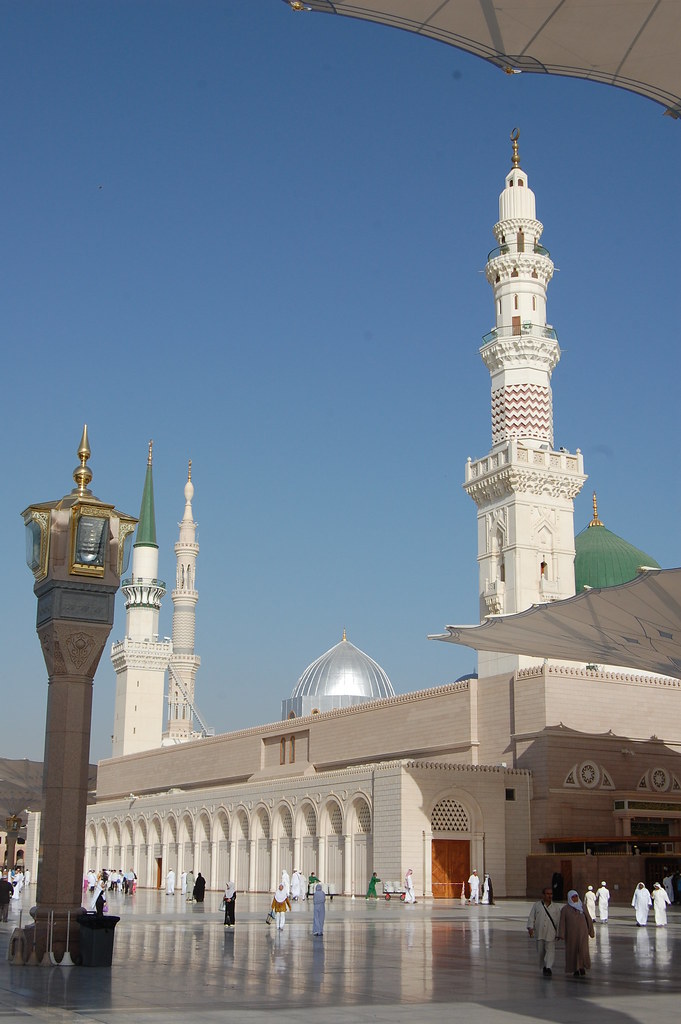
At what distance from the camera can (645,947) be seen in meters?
15.8

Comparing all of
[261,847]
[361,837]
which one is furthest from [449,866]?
[261,847]

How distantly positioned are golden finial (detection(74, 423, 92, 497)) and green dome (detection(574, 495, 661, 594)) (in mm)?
34027

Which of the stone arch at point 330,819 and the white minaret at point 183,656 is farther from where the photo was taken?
the white minaret at point 183,656

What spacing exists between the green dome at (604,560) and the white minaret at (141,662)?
2642 centimetres

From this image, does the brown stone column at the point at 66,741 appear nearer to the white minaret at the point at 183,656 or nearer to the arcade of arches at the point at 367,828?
the arcade of arches at the point at 367,828

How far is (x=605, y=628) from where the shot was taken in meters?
23.5

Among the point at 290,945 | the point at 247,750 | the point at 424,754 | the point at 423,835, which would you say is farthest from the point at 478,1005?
the point at 247,750

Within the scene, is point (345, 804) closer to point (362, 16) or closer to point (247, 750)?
point (247, 750)

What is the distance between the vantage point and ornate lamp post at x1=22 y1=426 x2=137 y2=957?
12234 mm

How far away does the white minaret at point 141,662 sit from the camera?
63875 mm

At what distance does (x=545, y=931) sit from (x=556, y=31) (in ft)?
29.0

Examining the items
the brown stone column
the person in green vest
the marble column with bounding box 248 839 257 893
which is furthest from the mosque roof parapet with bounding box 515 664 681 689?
the brown stone column

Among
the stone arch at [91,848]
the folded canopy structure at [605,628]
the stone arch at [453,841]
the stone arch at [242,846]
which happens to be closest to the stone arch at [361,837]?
the stone arch at [453,841]

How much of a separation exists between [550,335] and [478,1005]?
3594 cm
